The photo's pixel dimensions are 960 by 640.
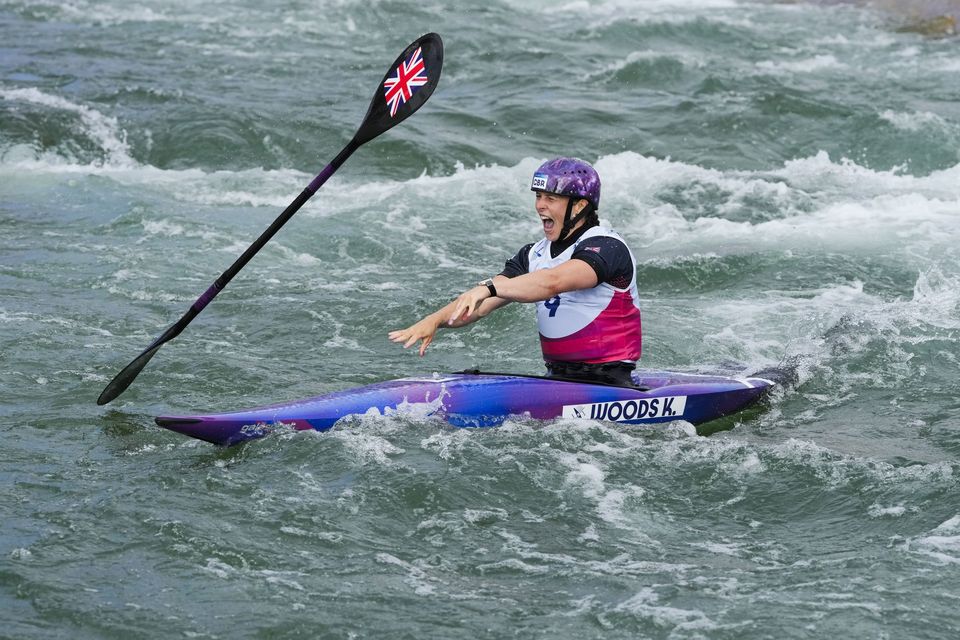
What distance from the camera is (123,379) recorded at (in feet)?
22.0

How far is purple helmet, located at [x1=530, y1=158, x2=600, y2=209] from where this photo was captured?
246 inches

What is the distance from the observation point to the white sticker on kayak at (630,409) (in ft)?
21.0

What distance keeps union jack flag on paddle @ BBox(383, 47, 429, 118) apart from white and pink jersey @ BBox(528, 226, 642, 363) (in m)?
1.08

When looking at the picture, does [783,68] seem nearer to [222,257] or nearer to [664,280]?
[664,280]

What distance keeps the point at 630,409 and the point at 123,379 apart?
2.49 metres

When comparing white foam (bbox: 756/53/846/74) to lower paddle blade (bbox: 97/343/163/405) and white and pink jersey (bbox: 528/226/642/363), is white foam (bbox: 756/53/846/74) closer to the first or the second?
white and pink jersey (bbox: 528/226/642/363)

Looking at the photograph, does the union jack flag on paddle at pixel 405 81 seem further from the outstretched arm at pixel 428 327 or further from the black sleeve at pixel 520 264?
the outstretched arm at pixel 428 327

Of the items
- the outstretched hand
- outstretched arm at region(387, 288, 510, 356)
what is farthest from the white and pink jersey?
the outstretched hand

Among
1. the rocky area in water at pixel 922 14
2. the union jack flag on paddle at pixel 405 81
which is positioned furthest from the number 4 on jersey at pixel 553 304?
the rocky area in water at pixel 922 14

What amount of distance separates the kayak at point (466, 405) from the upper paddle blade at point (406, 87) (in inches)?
52.5

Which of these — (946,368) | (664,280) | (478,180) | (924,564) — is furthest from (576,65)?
(924,564)

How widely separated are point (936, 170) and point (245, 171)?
6309 mm

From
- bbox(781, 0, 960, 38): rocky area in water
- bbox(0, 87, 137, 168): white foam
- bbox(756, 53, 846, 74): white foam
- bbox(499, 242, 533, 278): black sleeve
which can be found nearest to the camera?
bbox(499, 242, 533, 278): black sleeve

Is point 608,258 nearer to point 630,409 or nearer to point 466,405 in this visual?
point 630,409
